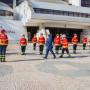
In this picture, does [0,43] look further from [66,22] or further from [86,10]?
[86,10]

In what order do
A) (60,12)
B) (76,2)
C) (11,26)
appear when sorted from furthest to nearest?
(76,2)
(60,12)
(11,26)

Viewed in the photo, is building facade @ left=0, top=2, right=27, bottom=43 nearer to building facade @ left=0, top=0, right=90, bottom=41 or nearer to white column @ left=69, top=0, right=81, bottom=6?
building facade @ left=0, top=0, right=90, bottom=41

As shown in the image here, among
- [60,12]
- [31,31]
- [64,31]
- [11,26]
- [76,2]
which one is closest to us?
[11,26]

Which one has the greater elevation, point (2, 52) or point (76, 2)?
point (76, 2)

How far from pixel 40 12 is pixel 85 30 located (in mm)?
9353

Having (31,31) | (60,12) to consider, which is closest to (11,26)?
(31,31)

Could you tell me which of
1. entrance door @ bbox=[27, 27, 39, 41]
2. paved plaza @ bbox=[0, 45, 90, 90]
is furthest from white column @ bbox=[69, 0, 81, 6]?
paved plaza @ bbox=[0, 45, 90, 90]

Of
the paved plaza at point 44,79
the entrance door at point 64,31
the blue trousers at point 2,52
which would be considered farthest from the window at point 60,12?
the paved plaza at point 44,79

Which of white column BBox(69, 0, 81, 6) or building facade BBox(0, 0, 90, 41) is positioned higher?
white column BBox(69, 0, 81, 6)

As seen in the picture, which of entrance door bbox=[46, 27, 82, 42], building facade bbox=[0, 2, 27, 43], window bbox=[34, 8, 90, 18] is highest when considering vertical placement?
window bbox=[34, 8, 90, 18]

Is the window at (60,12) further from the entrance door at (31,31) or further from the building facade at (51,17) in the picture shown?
the entrance door at (31,31)

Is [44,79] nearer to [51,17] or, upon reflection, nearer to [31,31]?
[31,31]

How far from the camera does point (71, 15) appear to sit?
6119 centimetres

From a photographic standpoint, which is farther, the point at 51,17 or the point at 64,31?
the point at 64,31
